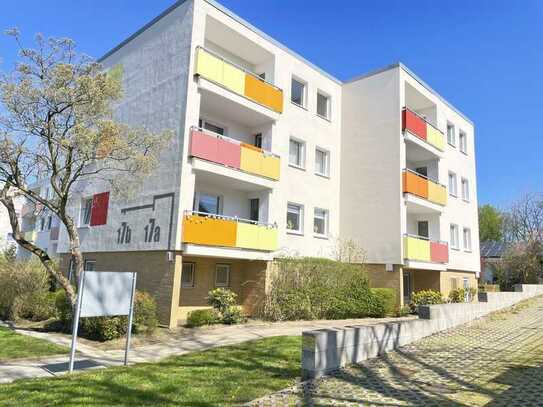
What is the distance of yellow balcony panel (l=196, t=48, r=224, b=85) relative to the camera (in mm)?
16484

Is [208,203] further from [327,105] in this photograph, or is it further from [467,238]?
[467,238]

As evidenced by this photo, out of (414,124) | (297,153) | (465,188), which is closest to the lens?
(297,153)

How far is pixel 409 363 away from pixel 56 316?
12532 millimetres

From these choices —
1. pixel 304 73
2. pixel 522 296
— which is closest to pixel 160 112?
pixel 304 73

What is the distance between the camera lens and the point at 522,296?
922 inches

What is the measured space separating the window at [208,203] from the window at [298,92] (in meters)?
6.78

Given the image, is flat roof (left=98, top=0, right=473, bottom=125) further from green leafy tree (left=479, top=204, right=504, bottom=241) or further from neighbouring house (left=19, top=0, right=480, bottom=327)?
green leafy tree (left=479, top=204, right=504, bottom=241)

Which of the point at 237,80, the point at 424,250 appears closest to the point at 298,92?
the point at 237,80

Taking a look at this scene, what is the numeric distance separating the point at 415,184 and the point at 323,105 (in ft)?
21.0

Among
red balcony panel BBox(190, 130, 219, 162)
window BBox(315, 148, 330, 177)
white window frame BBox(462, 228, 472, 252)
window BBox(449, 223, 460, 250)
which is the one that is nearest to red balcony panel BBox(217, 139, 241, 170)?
red balcony panel BBox(190, 130, 219, 162)

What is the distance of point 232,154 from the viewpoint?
17.0 m

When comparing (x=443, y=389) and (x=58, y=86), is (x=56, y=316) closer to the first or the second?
(x=58, y=86)

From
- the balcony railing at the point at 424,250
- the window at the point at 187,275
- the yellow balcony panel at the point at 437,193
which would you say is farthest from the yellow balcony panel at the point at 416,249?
the window at the point at 187,275

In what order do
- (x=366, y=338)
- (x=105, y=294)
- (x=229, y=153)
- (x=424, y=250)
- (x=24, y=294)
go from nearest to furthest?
(x=105, y=294)
(x=366, y=338)
(x=24, y=294)
(x=229, y=153)
(x=424, y=250)
